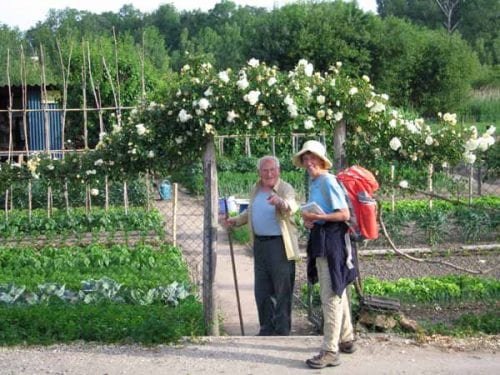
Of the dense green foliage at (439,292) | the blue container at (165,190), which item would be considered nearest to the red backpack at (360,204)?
the dense green foliage at (439,292)

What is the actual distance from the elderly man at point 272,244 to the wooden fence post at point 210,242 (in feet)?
0.60

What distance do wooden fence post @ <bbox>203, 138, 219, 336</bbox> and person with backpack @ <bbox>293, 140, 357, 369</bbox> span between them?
1.13m

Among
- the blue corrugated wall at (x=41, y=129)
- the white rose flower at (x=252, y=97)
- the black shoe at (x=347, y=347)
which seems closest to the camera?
the black shoe at (x=347, y=347)

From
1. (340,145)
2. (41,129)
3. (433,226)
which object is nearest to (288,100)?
(340,145)

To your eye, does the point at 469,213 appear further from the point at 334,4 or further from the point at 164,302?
the point at 334,4

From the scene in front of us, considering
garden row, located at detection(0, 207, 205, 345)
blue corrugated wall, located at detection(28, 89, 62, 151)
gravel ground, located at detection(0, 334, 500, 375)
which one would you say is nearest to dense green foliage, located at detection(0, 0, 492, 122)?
blue corrugated wall, located at detection(28, 89, 62, 151)

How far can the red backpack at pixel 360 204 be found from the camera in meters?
6.02

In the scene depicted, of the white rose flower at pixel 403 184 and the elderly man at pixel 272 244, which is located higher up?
the white rose flower at pixel 403 184

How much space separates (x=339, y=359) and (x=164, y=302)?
2197mm

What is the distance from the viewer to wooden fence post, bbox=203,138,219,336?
6.80m

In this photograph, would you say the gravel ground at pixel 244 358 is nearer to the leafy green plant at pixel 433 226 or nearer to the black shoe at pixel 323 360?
the black shoe at pixel 323 360

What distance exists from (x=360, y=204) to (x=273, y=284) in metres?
1.28

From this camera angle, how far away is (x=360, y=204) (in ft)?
19.9

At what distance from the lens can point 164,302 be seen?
7.60 metres
